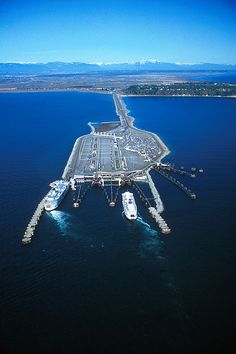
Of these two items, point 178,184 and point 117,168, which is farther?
point 117,168

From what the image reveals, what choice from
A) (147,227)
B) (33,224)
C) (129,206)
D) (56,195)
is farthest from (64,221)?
(147,227)

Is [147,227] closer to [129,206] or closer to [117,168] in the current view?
[129,206]

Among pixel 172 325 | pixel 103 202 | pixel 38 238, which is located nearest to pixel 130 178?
pixel 103 202

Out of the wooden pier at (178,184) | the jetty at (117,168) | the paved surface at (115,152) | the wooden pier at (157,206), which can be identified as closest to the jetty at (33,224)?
the jetty at (117,168)

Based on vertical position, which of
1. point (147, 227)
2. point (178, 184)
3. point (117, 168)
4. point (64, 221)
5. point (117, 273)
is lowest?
point (117, 273)

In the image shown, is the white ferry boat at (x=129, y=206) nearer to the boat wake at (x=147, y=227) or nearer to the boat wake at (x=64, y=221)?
the boat wake at (x=147, y=227)

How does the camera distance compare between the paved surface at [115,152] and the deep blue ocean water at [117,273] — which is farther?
the paved surface at [115,152]

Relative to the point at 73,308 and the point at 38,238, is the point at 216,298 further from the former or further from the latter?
the point at 38,238
